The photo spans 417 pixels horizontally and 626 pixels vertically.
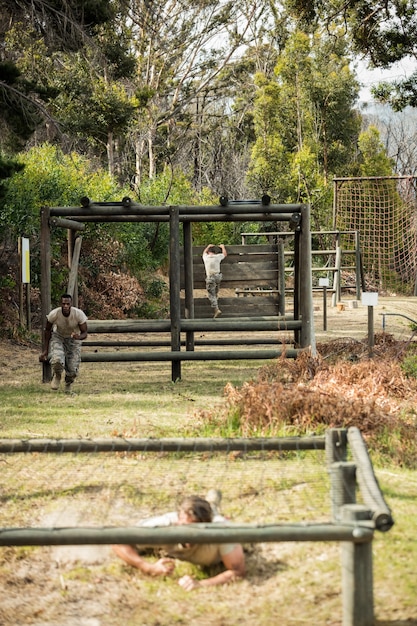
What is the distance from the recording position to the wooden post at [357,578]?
3.92 m

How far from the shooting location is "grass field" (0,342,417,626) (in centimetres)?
443

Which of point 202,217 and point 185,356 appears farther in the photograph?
point 202,217

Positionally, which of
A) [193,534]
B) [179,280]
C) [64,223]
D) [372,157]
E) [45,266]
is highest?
[372,157]

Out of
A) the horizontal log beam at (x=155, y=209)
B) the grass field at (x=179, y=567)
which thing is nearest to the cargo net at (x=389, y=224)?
the horizontal log beam at (x=155, y=209)

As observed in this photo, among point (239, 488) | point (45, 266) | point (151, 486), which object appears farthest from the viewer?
point (45, 266)

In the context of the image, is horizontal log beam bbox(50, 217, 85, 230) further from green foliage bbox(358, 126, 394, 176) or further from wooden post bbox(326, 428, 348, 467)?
green foliage bbox(358, 126, 394, 176)

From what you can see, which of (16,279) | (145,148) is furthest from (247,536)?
(145,148)

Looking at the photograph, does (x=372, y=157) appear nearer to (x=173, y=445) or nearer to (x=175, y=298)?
(x=175, y=298)

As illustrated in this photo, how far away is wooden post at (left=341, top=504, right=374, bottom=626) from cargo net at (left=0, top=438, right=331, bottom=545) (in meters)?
1.38

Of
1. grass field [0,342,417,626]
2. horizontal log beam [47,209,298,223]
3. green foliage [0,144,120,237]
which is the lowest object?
grass field [0,342,417,626]

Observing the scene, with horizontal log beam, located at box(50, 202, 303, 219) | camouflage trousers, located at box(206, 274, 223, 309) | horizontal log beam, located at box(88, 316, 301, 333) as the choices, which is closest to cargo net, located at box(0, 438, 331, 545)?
horizontal log beam, located at box(88, 316, 301, 333)

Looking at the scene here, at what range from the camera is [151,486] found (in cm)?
632

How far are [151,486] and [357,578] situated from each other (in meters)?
2.57

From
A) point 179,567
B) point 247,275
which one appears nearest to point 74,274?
point 247,275
